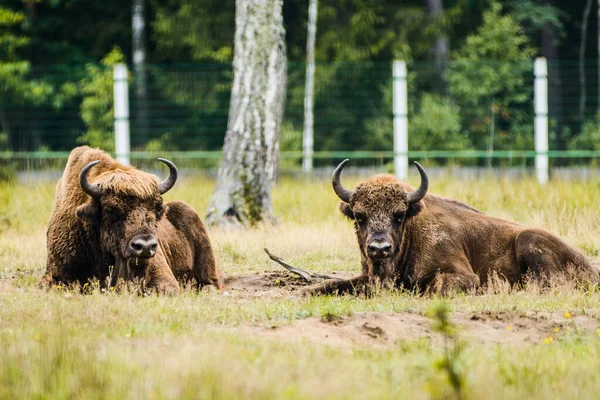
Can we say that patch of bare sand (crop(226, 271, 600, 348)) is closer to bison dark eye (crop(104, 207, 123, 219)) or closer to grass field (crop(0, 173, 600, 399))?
grass field (crop(0, 173, 600, 399))

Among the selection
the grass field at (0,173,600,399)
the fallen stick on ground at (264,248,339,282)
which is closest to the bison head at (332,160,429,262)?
the grass field at (0,173,600,399)

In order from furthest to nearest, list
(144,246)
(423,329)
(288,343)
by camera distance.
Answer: (144,246), (423,329), (288,343)

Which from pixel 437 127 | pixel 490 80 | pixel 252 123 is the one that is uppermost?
pixel 490 80

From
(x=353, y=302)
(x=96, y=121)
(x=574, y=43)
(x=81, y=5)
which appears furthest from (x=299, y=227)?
(x=574, y=43)

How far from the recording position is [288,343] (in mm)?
6586

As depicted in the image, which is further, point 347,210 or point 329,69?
point 329,69

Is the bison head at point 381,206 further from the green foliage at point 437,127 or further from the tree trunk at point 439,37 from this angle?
the tree trunk at point 439,37

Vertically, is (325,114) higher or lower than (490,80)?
lower

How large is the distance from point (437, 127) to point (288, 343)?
73.2 ft

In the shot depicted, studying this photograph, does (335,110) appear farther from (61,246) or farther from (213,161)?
(61,246)

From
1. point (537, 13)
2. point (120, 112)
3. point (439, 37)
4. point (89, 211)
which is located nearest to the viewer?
point (89, 211)

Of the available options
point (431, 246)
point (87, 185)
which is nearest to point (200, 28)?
point (431, 246)

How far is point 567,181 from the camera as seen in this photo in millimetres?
17609

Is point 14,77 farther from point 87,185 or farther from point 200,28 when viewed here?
point 87,185
